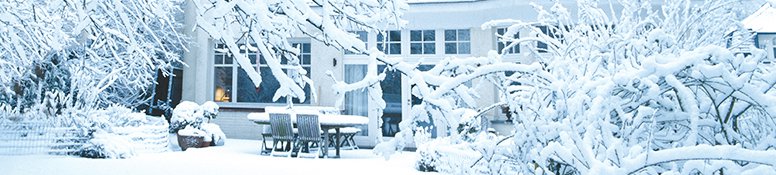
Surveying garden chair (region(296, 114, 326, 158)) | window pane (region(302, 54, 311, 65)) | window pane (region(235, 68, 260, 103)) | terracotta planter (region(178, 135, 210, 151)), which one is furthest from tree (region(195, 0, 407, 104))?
window pane (region(235, 68, 260, 103))

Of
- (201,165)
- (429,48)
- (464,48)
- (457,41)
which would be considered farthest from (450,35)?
(201,165)

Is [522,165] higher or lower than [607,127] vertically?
lower

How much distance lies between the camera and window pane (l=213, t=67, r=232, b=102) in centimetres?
1248

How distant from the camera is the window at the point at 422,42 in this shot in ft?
36.4

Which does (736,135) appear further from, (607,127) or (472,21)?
(472,21)

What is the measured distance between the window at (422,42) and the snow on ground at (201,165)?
349 cm

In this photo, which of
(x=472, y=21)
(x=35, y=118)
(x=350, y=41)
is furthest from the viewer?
(x=472, y=21)

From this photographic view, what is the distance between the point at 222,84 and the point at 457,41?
615 centimetres

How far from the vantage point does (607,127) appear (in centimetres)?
165

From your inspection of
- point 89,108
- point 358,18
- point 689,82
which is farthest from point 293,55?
point 89,108

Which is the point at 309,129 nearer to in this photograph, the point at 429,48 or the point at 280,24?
the point at 429,48

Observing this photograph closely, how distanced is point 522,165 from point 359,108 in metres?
9.26

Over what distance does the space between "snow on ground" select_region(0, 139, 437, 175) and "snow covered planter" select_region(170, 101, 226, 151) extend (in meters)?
0.89

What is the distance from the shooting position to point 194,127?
9781mm
